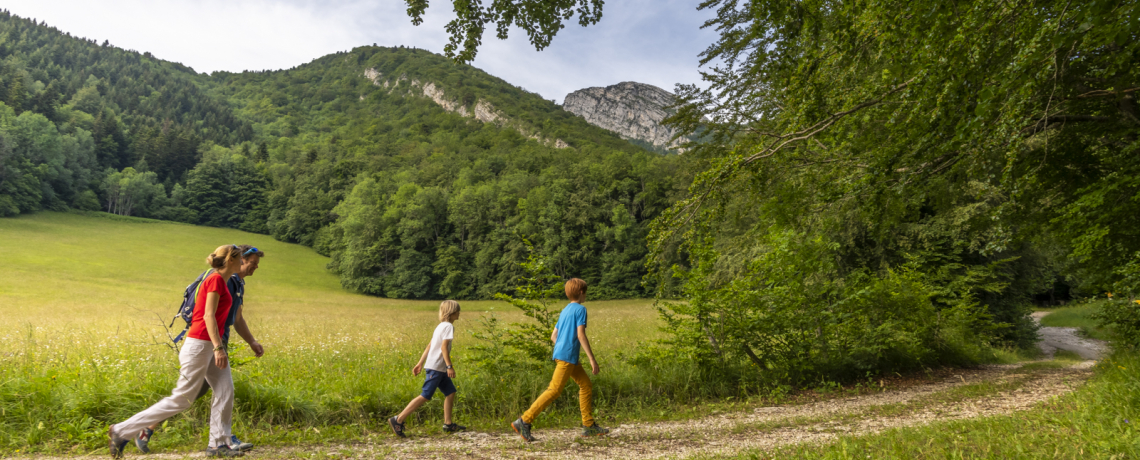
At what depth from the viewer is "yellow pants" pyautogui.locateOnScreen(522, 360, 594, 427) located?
219 inches

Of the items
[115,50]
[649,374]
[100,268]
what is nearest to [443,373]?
[649,374]

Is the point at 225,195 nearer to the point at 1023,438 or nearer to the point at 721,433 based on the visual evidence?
the point at 721,433

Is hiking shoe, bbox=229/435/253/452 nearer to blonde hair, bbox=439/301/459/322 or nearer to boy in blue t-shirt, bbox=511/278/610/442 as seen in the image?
blonde hair, bbox=439/301/459/322

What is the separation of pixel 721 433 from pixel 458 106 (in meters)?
144

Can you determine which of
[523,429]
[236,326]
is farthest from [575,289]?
[236,326]

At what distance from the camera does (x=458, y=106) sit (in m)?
141

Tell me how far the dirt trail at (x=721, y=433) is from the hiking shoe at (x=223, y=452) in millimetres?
120

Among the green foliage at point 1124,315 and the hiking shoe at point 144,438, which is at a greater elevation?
the green foliage at point 1124,315

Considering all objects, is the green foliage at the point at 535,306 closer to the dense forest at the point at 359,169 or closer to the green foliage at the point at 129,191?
the dense forest at the point at 359,169

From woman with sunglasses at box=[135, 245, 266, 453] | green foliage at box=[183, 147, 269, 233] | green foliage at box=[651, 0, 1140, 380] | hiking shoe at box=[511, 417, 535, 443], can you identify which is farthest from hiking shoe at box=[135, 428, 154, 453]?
green foliage at box=[183, 147, 269, 233]

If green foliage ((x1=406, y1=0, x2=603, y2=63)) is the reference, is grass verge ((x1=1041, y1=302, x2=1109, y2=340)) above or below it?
below

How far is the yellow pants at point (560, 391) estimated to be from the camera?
557 cm

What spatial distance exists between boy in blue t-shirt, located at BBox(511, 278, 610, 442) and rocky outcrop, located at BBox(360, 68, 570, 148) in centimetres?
9092

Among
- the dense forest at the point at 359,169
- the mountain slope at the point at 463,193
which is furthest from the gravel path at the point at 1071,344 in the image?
the dense forest at the point at 359,169
